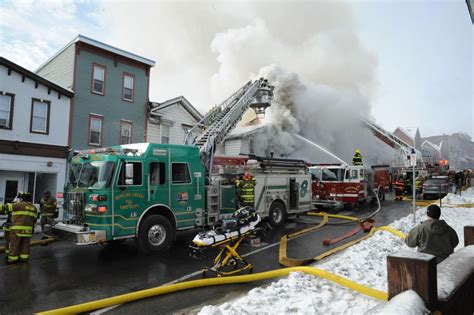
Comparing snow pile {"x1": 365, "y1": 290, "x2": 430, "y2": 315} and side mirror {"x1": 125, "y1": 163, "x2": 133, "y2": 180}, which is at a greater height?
side mirror {"x1": 125, "y1": 163, "x2": 133, "y2": 180}

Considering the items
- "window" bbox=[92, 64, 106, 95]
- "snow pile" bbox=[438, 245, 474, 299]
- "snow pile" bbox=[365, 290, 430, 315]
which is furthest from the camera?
"window" bbox=[92, 64, 106, 95]

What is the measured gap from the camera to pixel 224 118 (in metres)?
13.9

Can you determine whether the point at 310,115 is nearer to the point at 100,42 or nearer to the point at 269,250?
the point at 100,42

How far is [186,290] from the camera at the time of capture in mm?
5398

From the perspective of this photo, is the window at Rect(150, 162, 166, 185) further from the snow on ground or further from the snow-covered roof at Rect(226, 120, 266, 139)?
the snow-covered roof at Rect(226, 120, 266, 139)

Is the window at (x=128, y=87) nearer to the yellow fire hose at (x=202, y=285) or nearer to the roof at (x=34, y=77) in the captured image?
the roof at (x=34, y=77)

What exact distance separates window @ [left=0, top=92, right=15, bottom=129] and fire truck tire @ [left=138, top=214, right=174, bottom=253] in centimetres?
957

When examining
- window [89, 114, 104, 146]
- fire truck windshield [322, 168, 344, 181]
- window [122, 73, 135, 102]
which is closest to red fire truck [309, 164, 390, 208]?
fire truck windshield [322, 168, 344, 181]

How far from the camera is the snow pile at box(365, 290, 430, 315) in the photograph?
103 inches

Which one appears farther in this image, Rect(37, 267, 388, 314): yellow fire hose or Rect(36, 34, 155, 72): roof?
Rect(36, 34, 155, 72): roof

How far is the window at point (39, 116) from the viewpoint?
48.4 ft

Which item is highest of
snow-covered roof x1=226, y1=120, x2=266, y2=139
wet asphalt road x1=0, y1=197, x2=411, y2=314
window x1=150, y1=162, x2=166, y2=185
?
snow-covered roof x1=226, y1=120, x2=266, y2=139

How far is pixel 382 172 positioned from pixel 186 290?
712 inches

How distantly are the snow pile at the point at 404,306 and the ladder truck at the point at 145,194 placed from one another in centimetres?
611
